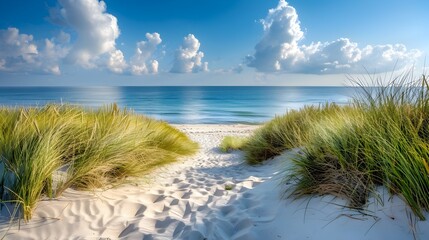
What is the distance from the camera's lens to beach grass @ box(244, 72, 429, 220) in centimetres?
229

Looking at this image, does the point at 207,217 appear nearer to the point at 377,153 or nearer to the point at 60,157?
the point at 377,153

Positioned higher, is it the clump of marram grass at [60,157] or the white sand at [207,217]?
the clump of marram grass at [60,157]

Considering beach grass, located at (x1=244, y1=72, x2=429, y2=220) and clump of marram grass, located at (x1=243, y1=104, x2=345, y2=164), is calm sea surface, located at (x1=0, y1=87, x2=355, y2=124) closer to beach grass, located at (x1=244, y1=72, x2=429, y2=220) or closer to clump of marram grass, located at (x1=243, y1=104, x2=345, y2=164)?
clump of marram grass, located at (x1=243, y1=104, x2=345, y2=164)

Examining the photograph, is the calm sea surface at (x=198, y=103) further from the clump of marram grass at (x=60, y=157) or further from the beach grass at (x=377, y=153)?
the clump of marram grass at (x=60, y=157)

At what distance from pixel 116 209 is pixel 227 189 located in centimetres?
180

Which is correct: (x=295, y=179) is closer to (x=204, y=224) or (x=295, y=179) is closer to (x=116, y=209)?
(x=204, y=224)

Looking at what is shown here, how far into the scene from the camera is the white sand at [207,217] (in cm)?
237

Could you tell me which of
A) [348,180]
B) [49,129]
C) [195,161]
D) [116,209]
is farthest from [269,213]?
[195,161]

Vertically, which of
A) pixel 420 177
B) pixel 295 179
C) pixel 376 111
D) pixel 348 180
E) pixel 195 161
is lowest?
pixel 195 161

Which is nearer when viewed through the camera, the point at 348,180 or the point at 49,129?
the point at 348,180

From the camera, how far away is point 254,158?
6.78 metres

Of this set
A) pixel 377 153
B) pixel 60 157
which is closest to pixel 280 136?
pixel 377 153

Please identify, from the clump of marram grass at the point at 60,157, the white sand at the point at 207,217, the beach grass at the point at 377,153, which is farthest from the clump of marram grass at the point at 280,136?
the clump of marram grass at the point at 60,157

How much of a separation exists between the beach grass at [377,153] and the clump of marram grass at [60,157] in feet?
8.39
